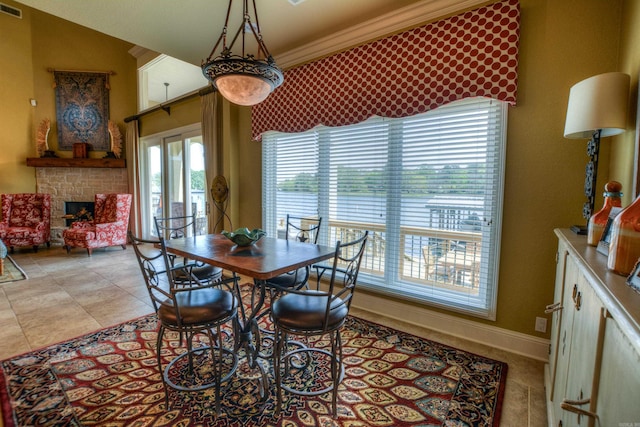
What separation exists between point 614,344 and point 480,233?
189 cm

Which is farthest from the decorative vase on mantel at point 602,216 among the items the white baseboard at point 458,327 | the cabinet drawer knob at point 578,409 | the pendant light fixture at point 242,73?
the pendant light fixture at point 242,73

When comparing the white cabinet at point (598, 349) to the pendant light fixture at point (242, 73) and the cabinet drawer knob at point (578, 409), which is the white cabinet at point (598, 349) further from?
the pendant light fixture at point (242, 73)

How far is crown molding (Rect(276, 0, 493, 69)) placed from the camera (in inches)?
97.6

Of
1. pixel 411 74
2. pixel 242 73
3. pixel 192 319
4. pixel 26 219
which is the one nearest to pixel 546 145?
pixel 411 74

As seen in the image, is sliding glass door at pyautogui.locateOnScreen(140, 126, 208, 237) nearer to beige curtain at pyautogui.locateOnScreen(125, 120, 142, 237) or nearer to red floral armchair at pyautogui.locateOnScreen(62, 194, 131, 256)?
beige curtain at pyautogui.locateOnScreen(125, 120, 142, 237)

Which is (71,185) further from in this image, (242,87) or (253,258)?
(253,258)

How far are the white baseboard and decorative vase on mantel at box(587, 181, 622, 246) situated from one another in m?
1.32

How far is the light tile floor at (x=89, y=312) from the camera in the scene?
75.5 inches

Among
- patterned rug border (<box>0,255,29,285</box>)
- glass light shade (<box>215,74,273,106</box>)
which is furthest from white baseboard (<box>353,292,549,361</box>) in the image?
patterned rug border (<box>0,255,29,285</box>)

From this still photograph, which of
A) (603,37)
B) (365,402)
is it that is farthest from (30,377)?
(603,37)

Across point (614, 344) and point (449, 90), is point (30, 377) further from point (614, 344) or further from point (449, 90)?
point (449, 90)

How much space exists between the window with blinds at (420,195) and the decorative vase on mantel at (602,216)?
0.96 m

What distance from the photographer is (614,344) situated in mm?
720

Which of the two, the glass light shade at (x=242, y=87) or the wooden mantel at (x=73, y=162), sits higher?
the glass light shade at (x=242, y=87)
